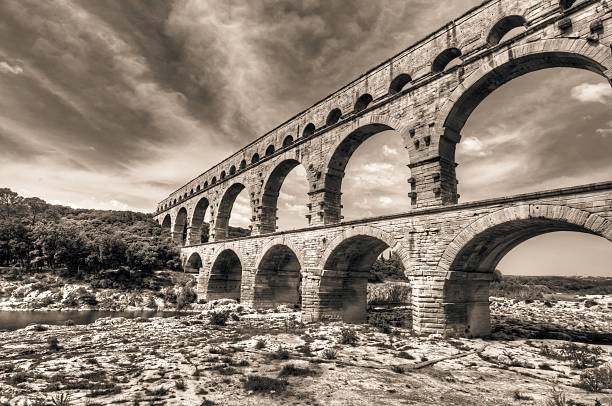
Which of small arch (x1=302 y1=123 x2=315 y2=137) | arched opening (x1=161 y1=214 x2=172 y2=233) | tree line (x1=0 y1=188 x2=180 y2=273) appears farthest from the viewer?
arched opening (x1=161 y1=214 x2=172 y2=233)

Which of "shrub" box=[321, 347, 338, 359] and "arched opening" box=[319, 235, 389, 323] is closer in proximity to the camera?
"shrub" box=[321, 347, 338, 359]

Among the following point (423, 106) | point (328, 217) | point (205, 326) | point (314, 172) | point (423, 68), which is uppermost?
point (423, 68)

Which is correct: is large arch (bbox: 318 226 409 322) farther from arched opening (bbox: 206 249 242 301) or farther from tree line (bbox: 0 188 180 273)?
tree line (bbox: 0 188 180 273)

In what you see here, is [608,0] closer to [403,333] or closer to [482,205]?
[482,205]

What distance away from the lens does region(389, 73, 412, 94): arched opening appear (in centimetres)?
1524

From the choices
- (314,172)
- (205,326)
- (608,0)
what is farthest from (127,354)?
(608,0)

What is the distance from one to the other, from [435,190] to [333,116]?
28.3 ft

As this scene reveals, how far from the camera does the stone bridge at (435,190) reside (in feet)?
31.5

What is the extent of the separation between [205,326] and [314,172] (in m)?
9.34

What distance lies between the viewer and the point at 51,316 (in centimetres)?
1969

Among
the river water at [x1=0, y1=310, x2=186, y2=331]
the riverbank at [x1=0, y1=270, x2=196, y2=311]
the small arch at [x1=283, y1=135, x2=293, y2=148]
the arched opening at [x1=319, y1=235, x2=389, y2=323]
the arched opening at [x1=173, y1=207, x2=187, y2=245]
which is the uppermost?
the small arch at [x1=283, y1=135, x2=293, y2=148]

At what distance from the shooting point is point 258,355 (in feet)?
28.7

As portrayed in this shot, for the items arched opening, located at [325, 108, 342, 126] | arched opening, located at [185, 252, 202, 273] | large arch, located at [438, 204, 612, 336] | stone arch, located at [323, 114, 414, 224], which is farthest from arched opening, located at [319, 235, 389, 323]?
arched opening, located at [185, 252, 202, 273]

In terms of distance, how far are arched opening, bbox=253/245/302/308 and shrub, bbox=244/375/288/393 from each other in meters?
12.7
